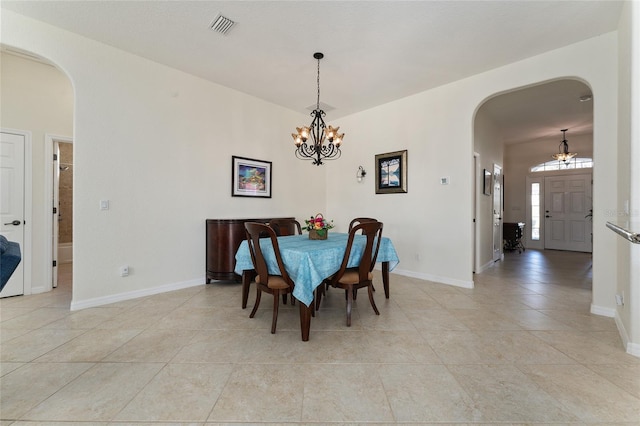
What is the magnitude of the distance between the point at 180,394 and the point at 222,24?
3095mm

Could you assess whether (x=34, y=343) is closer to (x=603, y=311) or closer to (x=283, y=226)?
(x=283, y=226)

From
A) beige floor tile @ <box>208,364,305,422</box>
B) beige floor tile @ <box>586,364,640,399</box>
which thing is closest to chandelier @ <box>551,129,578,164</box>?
beige floor tile @ <box>586,364,640,399</box>

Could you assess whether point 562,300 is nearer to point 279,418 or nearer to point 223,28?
point 279,418

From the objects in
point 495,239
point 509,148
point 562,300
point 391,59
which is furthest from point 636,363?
point 509,148

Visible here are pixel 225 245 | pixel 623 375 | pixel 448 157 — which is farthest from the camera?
pixel 448 157

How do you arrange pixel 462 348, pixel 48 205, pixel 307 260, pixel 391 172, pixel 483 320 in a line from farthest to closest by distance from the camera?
1. pixel 391 172
2. pixel 48 205
3. pixel 483 320
4. pixel 307 260
5. pixel 462 348

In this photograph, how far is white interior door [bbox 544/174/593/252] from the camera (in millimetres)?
6965

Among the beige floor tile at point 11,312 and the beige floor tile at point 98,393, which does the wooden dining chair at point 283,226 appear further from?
the beige floor tile at point 11,312

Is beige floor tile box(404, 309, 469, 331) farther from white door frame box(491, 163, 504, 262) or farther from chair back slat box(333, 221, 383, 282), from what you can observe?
white door frame box(491, 163, 504, 262)

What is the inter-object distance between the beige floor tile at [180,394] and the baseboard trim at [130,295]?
1813 mm

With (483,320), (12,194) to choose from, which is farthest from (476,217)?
(12,194)

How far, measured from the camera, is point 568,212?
723 cm

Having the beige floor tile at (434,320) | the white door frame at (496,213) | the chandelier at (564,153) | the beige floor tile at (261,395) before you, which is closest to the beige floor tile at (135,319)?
the beige floor tile at (261,395)

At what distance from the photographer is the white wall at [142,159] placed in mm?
2865
